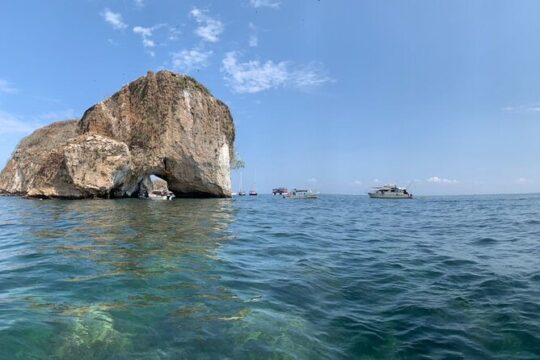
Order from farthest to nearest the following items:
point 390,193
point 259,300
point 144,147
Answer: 1. point 390,193
2. point 144,147
3. point 259,300

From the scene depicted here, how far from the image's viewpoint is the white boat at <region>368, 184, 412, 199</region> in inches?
3100

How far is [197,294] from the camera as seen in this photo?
7297mm

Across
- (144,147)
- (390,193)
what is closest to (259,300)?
(144,147)

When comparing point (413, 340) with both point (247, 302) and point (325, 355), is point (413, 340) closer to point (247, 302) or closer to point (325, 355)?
point (325, 355)

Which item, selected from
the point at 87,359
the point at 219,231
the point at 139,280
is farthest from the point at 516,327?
the point at 219,231

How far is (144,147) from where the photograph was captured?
49.8 m

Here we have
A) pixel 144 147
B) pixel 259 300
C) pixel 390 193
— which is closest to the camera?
pixel 259 300

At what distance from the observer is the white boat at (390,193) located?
78.8m

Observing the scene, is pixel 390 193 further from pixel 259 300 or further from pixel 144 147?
pixel 259 300

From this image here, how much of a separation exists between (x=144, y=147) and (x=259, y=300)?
1805 inches

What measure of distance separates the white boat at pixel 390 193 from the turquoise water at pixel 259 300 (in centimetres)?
6745

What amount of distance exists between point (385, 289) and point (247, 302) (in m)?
3.21

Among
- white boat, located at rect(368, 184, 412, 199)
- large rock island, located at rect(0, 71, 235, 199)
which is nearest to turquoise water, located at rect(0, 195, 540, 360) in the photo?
large rock island, located at rect(0, 71, 235, 199)

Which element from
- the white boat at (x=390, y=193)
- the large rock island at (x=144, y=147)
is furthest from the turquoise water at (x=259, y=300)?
the white boat at (x=390, y=193)
